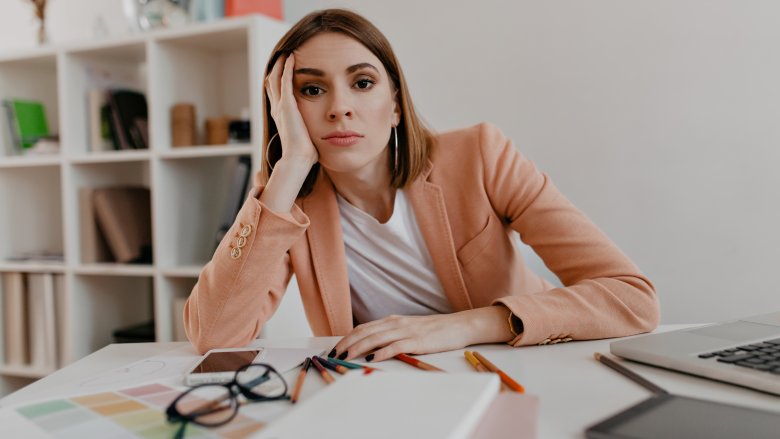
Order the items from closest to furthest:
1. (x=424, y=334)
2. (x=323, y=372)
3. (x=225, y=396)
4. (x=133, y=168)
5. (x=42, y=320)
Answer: (x=225, y=396)
(x=323, y=372)
(x=424, y=334)
(x=42, y=320)
(x=133, y=168)

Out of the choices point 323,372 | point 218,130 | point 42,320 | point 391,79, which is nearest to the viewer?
point 323,372

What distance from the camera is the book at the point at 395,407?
1.63 feet

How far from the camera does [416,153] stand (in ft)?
4.44

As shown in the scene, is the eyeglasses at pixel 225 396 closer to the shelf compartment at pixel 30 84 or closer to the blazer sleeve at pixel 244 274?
the blazer sleeve at pixel 244 274

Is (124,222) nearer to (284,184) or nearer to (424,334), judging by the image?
(284,184)

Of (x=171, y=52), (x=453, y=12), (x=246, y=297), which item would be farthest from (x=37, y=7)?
(x=246, y=297)

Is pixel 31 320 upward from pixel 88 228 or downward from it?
downward

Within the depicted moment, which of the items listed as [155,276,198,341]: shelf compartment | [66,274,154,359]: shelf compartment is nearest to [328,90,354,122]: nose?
[155,276,198,341]: shelf compartment

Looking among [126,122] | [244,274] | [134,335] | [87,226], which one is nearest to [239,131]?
[126,122]

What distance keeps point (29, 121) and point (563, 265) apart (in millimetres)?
2409

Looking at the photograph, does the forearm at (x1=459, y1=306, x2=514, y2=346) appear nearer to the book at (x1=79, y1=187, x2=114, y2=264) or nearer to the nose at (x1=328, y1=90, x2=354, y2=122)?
the nose at (x1=328, y1=90, x2=354, y2=122)

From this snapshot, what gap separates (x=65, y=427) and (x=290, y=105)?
794mm

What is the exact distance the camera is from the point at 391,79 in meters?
1.36

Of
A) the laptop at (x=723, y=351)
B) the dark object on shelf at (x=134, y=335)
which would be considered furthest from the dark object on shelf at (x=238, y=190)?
the laptop at (x=723, y=351)
